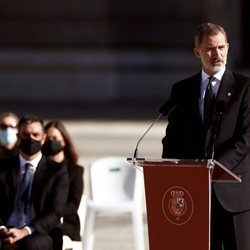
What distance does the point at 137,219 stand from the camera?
8680 millimetres

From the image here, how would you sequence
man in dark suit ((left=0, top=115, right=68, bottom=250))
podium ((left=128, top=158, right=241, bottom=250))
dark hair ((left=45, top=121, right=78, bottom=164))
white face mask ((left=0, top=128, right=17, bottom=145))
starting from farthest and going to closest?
1. white face mask ((left=0, top=128, right=17, bottom=145))
2. dark hair ((left=45, top=121, right=78, bottom=164))
3. man in dark suit ((left=0, top=115, right=68, bottom=250))
4. podium ((left=128, top=158, right=241, bottom=250))

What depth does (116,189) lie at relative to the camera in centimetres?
882

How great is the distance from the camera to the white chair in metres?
8.68

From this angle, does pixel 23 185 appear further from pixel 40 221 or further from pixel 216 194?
pixel 216 194

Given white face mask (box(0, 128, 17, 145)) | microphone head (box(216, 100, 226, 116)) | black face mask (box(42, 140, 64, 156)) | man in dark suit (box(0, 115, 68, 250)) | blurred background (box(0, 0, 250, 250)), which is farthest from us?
blurred background (box(0, 0, 250, 250))

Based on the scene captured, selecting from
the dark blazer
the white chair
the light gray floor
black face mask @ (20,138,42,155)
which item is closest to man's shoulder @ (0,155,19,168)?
black face mask @ (20,138,42,155)

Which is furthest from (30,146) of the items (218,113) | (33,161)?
(218,113)

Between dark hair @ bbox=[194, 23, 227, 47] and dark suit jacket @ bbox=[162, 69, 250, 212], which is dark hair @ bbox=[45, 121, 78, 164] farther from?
dark hair @ bbox=[194, 23, 227, 47]

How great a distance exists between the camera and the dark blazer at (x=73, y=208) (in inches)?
307

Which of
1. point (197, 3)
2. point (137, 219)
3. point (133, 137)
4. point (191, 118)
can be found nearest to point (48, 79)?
point (197, 3)

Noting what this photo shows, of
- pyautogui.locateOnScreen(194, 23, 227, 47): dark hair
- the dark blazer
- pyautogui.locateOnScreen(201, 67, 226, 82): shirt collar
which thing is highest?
pyautogui.locateOnScreen(194, 23, 227, 47): dark hair

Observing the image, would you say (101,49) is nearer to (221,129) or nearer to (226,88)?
(226,88)

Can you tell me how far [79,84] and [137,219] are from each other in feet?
44.3

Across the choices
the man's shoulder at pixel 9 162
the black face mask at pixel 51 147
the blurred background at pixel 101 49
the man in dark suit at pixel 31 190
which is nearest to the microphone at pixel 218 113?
the man in dark suit at pixel 31 190
